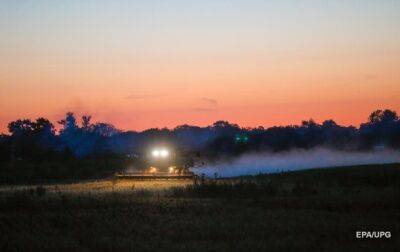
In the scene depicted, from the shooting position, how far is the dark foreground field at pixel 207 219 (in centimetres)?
1938

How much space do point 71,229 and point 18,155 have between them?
83.5 m

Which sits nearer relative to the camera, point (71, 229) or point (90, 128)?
point (71, 229)

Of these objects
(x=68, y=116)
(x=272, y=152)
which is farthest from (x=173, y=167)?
(x=68, y=116)

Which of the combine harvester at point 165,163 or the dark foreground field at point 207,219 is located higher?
the combine harvester at point 165,163

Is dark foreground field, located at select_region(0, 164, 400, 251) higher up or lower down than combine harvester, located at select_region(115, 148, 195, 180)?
lower down

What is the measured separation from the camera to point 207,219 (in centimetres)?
2466

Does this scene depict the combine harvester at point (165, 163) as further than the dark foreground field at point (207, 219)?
Yes

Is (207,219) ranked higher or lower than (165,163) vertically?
lower

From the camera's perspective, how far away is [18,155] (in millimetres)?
102500

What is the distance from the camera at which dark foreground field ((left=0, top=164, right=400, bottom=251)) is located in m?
19.4

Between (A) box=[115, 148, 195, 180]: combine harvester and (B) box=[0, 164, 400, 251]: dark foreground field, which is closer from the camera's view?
(B) box=[0, 164, 400, 251]: dark foreground field

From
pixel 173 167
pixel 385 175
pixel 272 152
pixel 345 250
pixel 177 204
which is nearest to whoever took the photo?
pixel 345 250

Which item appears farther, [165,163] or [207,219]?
[165,163]

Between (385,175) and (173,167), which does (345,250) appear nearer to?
(385,175)
